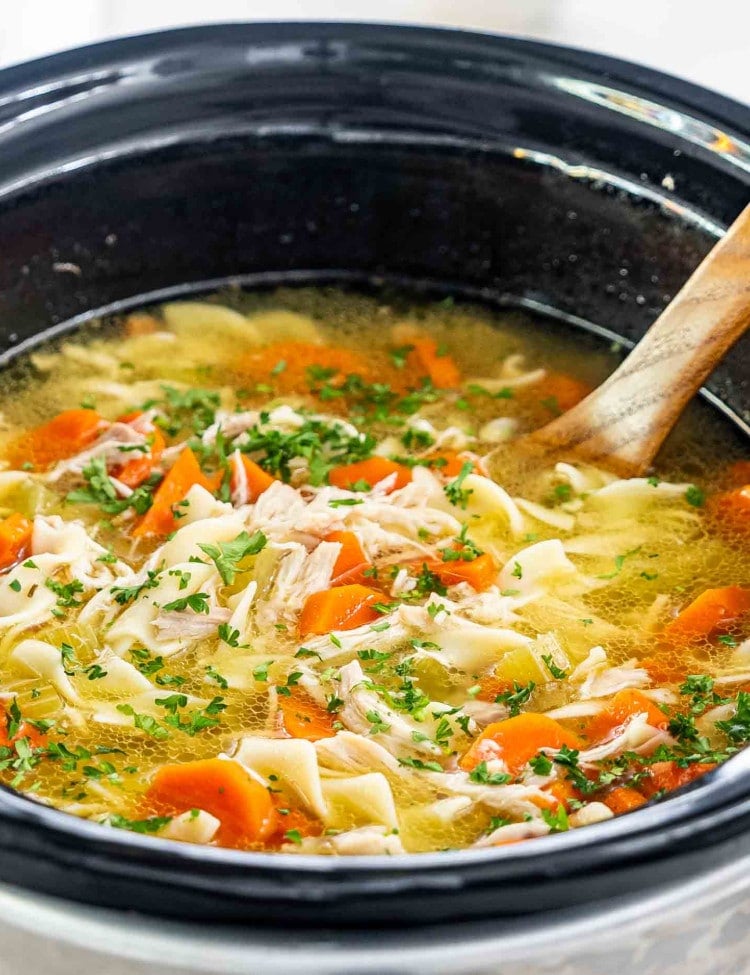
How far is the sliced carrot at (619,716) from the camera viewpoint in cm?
286

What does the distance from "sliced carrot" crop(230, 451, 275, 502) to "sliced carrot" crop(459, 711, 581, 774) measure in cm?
101

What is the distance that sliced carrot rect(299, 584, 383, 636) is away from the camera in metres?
3.08

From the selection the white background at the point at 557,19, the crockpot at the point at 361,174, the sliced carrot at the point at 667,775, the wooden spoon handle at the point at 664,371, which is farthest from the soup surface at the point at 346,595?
the white background at the point at 557,19

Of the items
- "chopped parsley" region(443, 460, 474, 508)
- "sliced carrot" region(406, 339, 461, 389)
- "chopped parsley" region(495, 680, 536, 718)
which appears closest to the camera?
"chopped parsley" region(495, 680, 536, 718)

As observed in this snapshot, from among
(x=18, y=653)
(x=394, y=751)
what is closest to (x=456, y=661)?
(x=394, y=751)

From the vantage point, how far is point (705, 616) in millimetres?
3225

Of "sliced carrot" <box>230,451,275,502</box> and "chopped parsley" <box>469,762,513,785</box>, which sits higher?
"sliced carrot" <box>230,451,275,502</box>

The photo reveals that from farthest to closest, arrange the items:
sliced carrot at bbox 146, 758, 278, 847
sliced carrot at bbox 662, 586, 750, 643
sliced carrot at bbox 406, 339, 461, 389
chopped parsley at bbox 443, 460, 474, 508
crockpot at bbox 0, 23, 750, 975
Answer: sliced carrot at bbox 406, 339, 461, 389
crockpot at bbox 0, 23, 750, 975
chopped parsley at bbox 443, 460, 474, 508
sliced carrot at bbox 662, 586, 750, 643
sliced carrot at bbox 146, 758, 278, 847

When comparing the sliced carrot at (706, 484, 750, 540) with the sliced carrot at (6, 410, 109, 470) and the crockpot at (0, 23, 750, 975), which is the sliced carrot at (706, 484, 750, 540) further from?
the sliced carrot at (6, 410, 109, 470)

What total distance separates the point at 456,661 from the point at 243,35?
228 cm

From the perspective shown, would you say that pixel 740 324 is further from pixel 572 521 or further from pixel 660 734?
pixel 660 734

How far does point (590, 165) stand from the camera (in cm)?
412

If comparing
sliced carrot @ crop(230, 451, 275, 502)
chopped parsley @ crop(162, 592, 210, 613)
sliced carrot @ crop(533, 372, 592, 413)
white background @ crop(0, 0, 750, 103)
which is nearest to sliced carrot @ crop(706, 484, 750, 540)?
sliced carrot @ crop(533, 372, 592, 413)

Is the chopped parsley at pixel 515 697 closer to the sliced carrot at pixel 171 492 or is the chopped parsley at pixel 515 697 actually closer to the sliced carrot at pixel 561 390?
the sliced carrot at pixel 171 492
